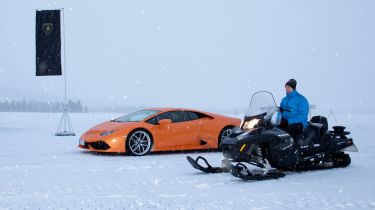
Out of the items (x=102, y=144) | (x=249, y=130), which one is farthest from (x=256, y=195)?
(x=102, y=144)

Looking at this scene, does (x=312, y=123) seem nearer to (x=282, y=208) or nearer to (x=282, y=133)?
(x=282, y=133)

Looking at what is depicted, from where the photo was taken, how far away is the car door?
457 inches

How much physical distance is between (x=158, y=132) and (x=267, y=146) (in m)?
4.07

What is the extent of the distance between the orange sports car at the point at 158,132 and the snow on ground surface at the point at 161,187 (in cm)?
96

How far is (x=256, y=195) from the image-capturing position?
640 cm

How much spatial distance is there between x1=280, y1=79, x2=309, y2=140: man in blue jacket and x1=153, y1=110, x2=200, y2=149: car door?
382 centimetres

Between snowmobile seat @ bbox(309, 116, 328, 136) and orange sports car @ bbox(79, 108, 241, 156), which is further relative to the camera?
orange sports car @ bbox(79, 108, 241, 156)

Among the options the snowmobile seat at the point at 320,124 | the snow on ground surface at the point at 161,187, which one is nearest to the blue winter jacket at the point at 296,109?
the snowmobile seat at the point at 320,124

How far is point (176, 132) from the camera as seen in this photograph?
465 inches

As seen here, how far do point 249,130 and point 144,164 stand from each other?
2587 millimetres

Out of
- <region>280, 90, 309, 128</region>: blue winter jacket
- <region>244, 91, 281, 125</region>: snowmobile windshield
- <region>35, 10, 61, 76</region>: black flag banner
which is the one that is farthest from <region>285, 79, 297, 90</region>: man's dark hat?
<region>35, 10, 61, 76</region>: black flag banner

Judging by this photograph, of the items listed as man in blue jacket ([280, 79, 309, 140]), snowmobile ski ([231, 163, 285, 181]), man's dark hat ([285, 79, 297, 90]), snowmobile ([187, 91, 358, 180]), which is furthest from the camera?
man's dark hat ([285, 79, 297, 90])

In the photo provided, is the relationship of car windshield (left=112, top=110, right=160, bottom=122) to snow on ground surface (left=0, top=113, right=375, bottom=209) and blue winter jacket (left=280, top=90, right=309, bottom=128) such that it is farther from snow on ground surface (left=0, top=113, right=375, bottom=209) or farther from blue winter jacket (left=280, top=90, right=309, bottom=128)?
blue winter jacket (left=280, top=90, right=309, bottom=128)

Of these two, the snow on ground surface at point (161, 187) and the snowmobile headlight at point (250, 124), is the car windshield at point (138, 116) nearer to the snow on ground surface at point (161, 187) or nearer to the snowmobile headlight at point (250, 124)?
the snow on ground surface at point (161, 187)
